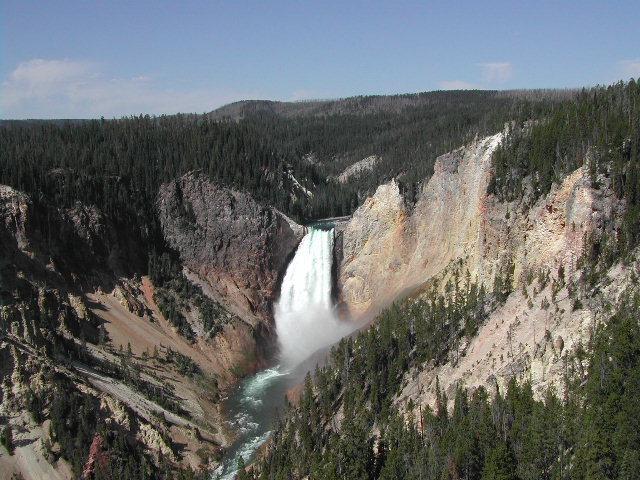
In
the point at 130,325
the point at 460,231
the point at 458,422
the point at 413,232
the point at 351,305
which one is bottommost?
the point at 351,305

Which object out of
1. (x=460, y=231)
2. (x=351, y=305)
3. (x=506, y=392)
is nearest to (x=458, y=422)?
(x=506, y=392)

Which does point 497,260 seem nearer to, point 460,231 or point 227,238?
point 460,231

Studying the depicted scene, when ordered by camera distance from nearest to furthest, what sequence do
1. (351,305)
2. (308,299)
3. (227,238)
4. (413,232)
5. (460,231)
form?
(460,231)
(413,232)
(351,305)
(227,238)
(308,299)

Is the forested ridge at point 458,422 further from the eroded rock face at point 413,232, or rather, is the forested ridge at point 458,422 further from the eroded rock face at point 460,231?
the eroded rock face at point 413,232

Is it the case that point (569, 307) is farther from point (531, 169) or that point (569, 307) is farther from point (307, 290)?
point (307, 290)

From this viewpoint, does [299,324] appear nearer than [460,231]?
No

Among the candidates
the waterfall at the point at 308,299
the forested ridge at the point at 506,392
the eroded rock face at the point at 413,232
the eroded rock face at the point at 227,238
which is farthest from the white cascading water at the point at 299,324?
the forested ridge at the point at 506,392

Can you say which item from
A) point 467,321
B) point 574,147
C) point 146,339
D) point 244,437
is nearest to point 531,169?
point 574,147
